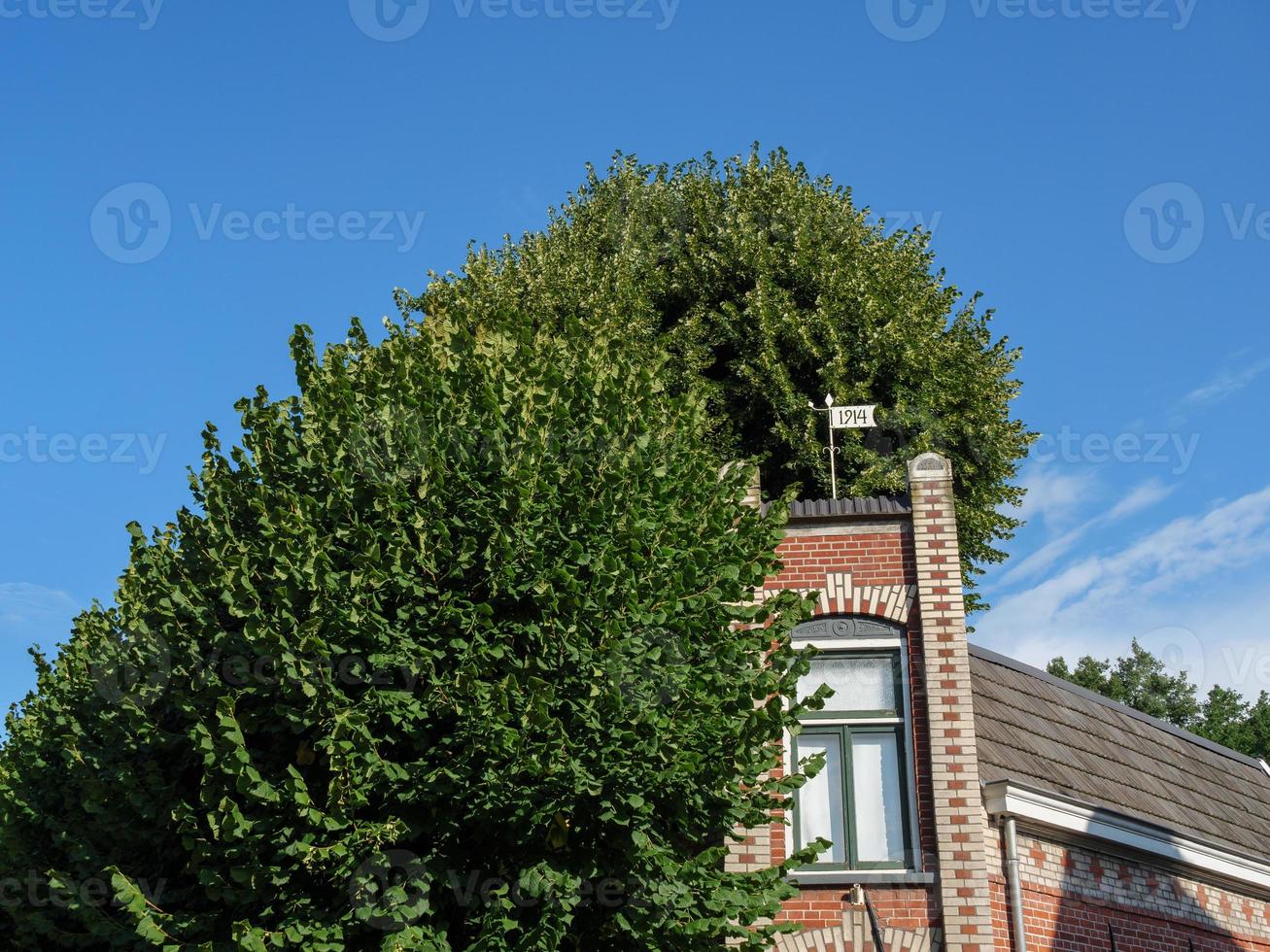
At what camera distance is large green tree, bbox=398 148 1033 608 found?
78.5ft

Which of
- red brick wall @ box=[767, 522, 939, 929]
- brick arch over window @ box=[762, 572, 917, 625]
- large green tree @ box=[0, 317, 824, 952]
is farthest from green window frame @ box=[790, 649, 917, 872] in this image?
large green tree @ box=[0, 317, 824, 952]

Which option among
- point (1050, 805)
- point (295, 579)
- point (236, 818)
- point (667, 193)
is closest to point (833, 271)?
point (667, 193)

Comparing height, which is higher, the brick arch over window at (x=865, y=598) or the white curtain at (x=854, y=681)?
the brick arch over window at (x=865, y=598)

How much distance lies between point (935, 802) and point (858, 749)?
107 centimetres

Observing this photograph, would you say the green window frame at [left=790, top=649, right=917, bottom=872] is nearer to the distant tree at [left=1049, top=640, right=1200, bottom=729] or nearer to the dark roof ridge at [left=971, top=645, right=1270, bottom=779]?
the dark roof ridge at [left=971, top=645, right=1270, bottom=779]

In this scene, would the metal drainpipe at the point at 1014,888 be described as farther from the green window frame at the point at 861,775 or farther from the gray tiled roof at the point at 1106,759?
the green window frame at the point at 861,775

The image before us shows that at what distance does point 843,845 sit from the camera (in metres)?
13.3

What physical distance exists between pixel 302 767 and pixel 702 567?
437 cm

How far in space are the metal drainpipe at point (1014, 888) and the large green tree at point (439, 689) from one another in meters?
3.44

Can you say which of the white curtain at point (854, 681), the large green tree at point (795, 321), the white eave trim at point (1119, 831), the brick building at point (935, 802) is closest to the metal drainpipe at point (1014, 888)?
the brick building at point (935, 802)

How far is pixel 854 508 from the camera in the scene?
1463 cm

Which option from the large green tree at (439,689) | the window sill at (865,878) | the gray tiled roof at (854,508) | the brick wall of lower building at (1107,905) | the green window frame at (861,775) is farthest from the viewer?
the gray tiled roof at (854,508)

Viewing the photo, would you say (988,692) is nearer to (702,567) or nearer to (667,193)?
(702,567)

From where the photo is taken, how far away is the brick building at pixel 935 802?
42.4 feet
